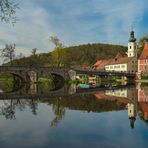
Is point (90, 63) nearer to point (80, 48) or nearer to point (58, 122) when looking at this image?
Answer: point (80, 48)

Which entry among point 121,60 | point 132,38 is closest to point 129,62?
point 121,60

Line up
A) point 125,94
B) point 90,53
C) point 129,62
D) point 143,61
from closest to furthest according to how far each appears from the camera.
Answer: point 125,94 < point 143,61 < point 129,62 < point 90,53

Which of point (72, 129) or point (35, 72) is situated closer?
point (72, 129)

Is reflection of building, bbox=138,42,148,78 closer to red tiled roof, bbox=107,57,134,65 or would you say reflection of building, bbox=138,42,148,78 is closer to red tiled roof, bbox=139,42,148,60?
red tiled roof, bbox=139,42,148,60

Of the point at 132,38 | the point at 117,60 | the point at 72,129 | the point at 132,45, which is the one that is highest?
the point at 132,38

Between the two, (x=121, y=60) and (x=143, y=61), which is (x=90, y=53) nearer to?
(x=121, y=60)

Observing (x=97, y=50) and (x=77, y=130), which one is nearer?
(x=77, y=130)

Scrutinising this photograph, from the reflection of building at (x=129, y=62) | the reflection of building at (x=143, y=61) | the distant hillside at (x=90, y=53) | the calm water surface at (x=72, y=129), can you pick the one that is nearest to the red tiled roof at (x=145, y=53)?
the reflection of building at (x=143, y=61)

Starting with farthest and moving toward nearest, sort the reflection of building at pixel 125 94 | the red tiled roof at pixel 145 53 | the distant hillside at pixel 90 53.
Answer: the distant hillside at pixel 90 53, the red tiled roof at pixel 145 53, the reflection of building at pixel 125 94

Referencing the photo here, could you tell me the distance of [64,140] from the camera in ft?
39.1

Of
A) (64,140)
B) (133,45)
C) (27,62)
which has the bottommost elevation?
(64,140)

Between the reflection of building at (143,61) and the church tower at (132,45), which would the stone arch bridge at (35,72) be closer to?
the reflection of building at (143,61)

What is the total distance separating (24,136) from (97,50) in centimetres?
13366

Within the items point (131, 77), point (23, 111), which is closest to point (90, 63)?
point (131, 77)
